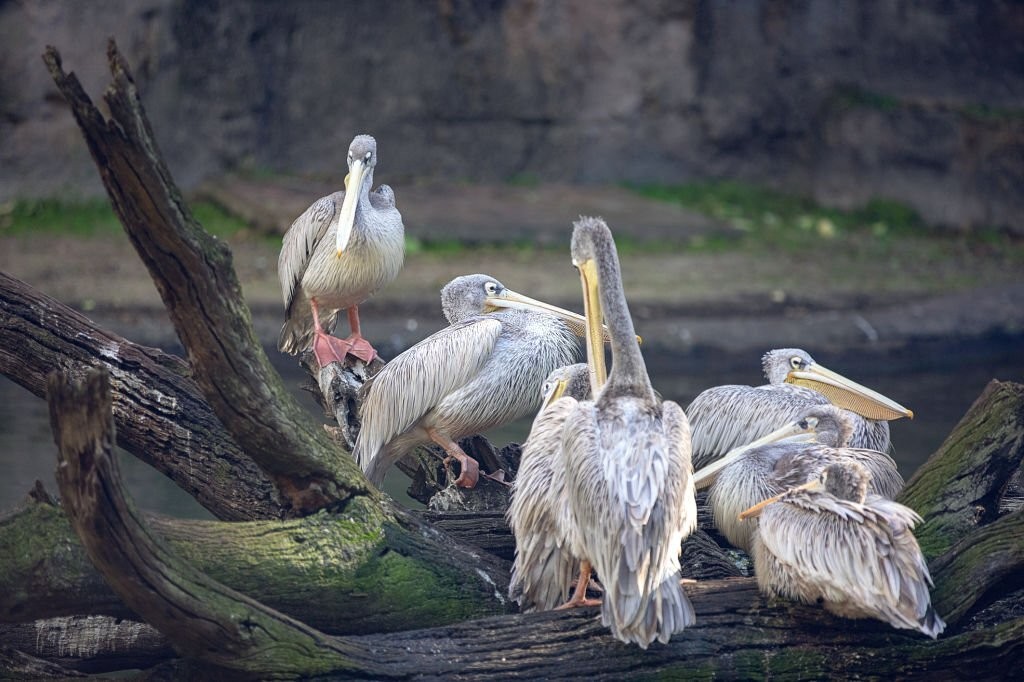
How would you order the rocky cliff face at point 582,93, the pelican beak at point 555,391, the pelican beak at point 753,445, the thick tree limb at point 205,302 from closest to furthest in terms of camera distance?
1. the thick tree limb at point 205,302
2. the pelican beak at point 555,391
3. the pelican beak at point 753,445
4. the rocky cliff face at point 582,93

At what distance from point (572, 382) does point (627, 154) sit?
7836 millimetres

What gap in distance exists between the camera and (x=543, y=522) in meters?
3.32

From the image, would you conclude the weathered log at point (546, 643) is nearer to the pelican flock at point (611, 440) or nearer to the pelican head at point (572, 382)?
the pelican flock at point (611, 440)

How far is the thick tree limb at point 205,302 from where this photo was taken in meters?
2.46

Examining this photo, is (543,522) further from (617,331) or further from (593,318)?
(593,318)

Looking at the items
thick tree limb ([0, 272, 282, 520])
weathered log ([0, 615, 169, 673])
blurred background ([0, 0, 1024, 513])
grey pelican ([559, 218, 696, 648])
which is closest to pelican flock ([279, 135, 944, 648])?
grey pelican ([559, 218, 696, 648])

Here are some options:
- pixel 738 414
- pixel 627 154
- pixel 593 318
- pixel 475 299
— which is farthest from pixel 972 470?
pixel 627 154

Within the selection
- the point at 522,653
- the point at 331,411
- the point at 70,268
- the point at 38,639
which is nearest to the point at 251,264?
the point at 70,268

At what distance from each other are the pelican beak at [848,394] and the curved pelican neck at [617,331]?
141 centimetres

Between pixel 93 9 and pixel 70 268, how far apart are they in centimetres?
256

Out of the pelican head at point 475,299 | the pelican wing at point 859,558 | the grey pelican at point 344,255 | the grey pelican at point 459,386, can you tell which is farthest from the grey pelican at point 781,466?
the grey pelican at point 344,255

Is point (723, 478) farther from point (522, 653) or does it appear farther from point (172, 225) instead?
point (172, 225)

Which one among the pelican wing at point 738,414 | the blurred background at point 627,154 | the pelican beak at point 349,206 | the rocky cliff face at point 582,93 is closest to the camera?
the pelican wing at point 738,414

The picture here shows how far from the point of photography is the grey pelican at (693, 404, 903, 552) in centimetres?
361
